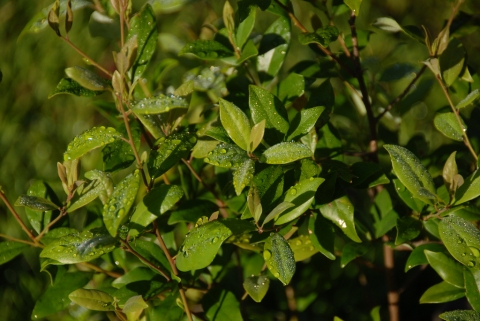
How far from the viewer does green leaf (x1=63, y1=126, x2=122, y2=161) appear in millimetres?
765

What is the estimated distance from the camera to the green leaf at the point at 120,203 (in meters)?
0.70

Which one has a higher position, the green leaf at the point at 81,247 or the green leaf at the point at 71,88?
the green leaf at the point at 71,88

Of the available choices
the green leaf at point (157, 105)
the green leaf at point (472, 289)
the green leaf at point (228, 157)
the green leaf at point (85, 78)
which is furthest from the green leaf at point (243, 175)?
the green leaf at point (472, 289)

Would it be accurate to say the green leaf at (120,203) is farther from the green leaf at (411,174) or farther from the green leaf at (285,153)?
the green leaf at (411,174)

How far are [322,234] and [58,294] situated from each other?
0.43 metres

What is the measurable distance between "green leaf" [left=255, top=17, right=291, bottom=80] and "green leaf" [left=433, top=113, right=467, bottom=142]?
11.3 inches

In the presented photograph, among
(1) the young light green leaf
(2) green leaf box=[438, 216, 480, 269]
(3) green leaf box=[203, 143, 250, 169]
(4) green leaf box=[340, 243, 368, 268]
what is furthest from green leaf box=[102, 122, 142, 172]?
(2) green leaf box=[438, 216, 480, 269]

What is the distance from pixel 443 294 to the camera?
88cm

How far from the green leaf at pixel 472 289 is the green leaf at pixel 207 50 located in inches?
20.1

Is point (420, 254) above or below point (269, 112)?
below

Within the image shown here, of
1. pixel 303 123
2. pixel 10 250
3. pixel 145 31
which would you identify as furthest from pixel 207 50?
pixel 10 250

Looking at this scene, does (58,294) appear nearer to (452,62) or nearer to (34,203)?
(34,203)

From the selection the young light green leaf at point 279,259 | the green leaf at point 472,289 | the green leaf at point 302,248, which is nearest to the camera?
the young light green leaf at point 279,259

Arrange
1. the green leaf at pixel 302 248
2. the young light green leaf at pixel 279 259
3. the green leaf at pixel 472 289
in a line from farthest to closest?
the green leaf at pixel 302 248, the green leaf at pixel 472 289, the young light green leaf at pixel 279 259
